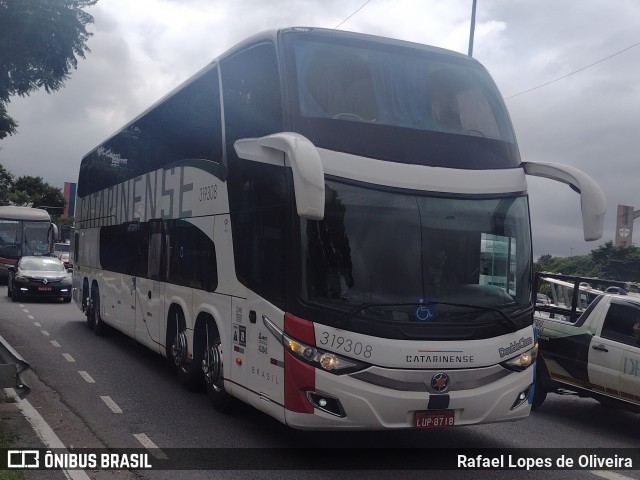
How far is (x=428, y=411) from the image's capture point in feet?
22.7

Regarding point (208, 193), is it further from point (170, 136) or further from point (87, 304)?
point (87, 304)

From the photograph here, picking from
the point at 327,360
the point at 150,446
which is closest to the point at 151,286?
the point at 150,446

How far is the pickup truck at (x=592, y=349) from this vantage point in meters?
9.19

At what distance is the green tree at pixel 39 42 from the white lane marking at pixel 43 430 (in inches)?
252

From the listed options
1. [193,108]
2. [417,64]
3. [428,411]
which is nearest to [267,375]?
[428,411]

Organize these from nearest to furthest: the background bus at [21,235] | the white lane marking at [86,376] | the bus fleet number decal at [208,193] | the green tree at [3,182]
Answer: the bus fleet number decal at [208,193], the white lane marking at [86,376], the background bus at [21,235], the green tree at [3,182]

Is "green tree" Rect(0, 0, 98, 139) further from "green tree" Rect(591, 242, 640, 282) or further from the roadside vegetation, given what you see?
"green tree" Rect(591, 242, 640, 282)

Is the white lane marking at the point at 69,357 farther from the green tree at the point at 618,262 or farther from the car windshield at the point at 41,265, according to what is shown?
the green tree at the point at 618,262

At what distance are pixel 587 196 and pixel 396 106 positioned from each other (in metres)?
2.06

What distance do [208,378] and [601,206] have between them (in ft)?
15.9

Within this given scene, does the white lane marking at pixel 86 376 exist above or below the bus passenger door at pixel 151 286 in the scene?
below

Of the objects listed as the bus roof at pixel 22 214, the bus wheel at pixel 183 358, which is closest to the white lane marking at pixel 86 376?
the bus wheel at pixel 183 358

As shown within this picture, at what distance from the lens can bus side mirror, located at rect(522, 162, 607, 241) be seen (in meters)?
7.69

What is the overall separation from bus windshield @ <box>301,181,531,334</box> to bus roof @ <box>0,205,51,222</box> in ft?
107
